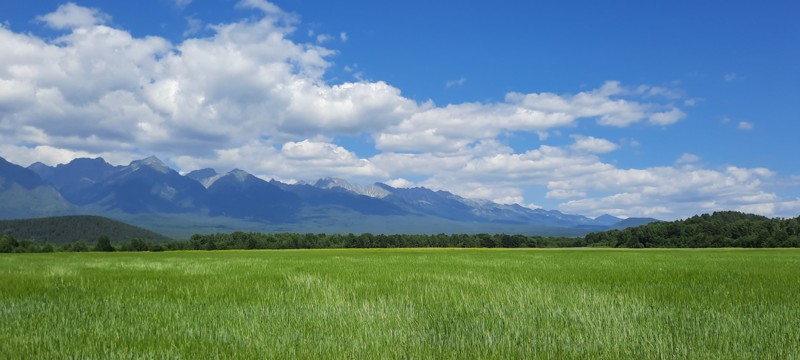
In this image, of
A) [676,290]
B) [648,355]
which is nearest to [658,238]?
[676,290]

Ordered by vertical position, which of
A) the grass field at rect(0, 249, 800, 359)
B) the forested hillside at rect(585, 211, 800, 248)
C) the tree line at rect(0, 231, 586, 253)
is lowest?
the tree line at rect(0, 231, 586, 253)

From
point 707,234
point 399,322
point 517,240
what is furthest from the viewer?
point 517,240

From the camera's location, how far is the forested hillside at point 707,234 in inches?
4274

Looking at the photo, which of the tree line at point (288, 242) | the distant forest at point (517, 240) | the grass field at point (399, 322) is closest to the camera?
the grass field at point (399, 322)

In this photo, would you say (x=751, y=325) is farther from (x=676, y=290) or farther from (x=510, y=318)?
(x=676, y=290)

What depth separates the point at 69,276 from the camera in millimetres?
18203

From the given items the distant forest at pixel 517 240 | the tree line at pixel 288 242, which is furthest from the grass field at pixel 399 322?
the distant forest at pixel 517 240

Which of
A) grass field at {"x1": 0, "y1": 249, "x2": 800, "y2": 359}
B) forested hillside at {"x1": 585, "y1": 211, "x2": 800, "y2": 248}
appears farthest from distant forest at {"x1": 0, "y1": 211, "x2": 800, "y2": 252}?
Answer: grass field at {"x1": 0, "y1": 249, "x2": 800, "y2": 359}

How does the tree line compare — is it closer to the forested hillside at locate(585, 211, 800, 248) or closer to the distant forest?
the distant forest

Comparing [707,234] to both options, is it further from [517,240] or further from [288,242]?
[288,242]

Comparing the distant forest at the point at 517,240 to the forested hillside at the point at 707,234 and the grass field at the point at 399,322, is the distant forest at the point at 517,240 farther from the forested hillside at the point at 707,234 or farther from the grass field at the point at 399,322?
the grass field at the point at 399,322

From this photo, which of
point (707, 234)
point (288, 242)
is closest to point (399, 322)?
point (288, 242)

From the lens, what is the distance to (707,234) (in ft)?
405

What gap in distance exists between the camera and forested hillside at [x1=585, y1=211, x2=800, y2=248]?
108562 mm
